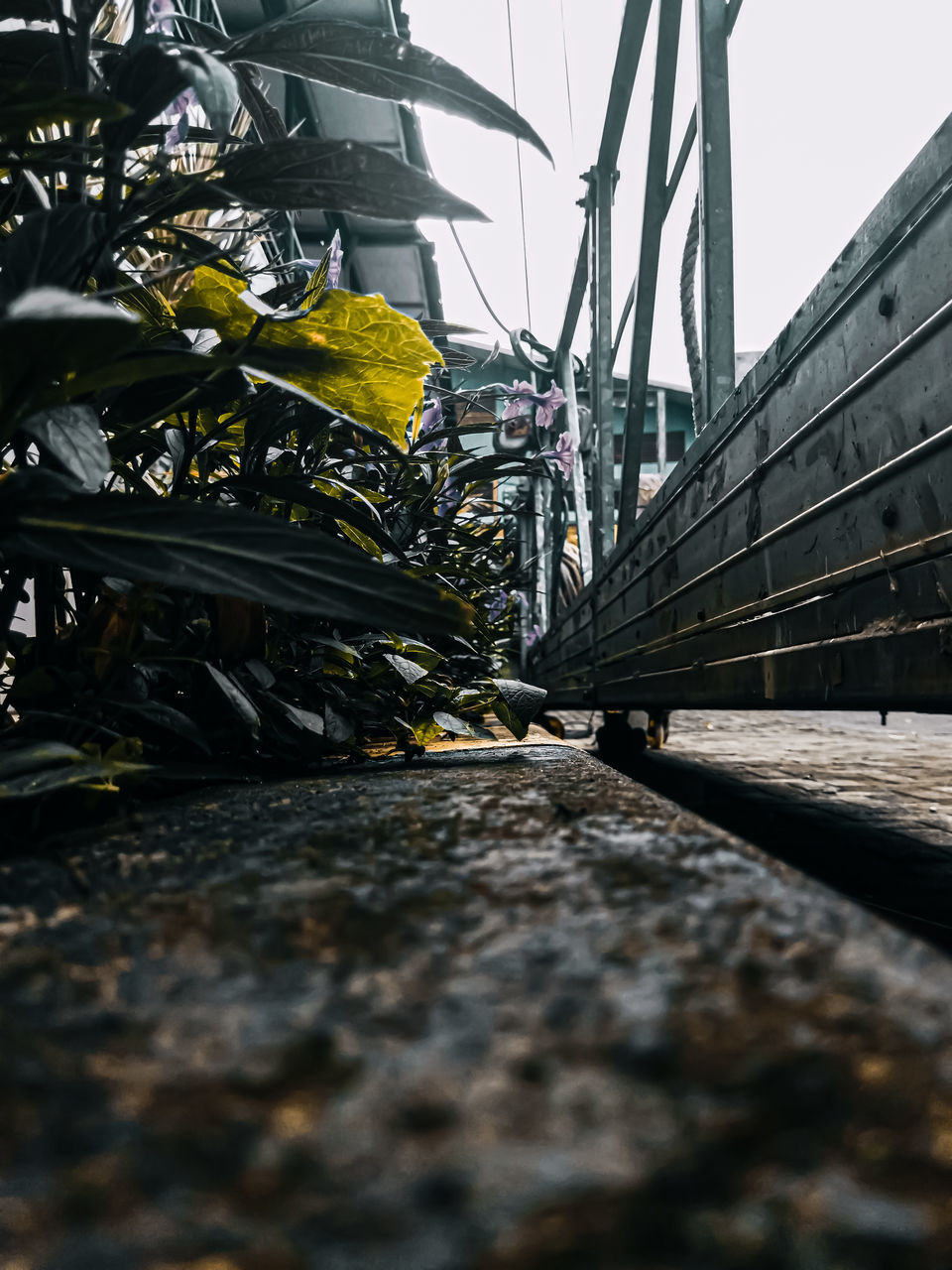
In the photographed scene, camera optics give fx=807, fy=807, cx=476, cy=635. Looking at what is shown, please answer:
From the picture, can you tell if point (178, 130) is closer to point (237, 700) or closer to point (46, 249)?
point (46, 249)

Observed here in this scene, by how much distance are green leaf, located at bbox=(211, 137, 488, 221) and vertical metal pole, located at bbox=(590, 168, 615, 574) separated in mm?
Answer: 2613

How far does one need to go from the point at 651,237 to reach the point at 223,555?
7.55ft

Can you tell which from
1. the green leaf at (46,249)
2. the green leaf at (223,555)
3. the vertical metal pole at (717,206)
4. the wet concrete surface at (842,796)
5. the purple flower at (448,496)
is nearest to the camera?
the green leaf at (223,555)

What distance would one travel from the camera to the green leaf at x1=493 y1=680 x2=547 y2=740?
982mm

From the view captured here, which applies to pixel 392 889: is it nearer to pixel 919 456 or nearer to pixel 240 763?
pixel 240 763

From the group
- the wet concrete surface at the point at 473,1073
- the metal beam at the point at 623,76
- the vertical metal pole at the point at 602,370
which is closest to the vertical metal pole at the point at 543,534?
the vertical metal pole at the point at 602,370

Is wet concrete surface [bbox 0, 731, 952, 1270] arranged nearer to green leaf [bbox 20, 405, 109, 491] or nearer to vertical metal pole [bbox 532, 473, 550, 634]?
green leaf [bbox 20, 405, 109, 491]

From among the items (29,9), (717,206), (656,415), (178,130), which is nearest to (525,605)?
(717,206)

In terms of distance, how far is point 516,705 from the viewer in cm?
99

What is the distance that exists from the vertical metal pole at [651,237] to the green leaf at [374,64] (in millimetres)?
1795

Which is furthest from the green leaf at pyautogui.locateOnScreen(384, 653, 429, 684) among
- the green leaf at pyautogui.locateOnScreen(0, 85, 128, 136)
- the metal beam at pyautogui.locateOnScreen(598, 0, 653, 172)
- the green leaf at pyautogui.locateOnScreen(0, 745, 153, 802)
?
the metal beam at pyautogui.locateOnScreen(598, 0, 653, 172)

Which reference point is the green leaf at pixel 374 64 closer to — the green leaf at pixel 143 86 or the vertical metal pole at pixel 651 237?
the green leaf at pixel 143 86

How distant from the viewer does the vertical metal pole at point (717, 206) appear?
1651 millimetres

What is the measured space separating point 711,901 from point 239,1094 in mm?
186
